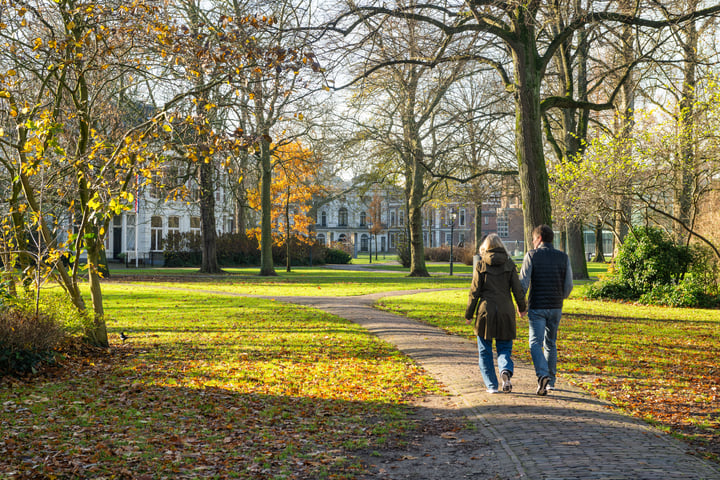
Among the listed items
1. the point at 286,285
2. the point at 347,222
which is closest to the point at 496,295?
the point at 286,285

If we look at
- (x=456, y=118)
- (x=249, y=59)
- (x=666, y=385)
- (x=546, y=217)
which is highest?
(x=456, y=118)

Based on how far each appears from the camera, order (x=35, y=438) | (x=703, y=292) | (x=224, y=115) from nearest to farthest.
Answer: (x=35, y=438) < (x=703, y=292) < (x=224, y=115)

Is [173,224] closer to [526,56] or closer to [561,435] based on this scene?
[526,56]

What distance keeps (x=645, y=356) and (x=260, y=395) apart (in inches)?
242

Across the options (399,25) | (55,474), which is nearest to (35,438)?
(55,474)

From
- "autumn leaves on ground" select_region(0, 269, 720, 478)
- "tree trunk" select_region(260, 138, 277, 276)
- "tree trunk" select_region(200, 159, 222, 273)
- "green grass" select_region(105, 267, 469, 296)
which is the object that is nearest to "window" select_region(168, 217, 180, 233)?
"tree trunk" select_region(200, 159, 222, 273)

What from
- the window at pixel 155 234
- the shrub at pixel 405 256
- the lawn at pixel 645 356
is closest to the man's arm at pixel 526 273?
the lawn at pixel 645 356

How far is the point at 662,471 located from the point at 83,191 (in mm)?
8610

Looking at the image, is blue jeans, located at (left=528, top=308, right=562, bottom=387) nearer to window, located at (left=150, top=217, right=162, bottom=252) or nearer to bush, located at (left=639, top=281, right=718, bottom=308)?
bush, located at (left=639, top=281, right=718, bottom=308)

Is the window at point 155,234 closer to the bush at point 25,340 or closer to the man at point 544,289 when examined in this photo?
the bush at point 25,340

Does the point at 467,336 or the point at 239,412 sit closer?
the point at 239,412

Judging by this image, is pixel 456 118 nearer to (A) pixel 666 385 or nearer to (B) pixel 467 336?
(B) pixel 467 336

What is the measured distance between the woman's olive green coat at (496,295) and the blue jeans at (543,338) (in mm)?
220

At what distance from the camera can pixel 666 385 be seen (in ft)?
25.6
